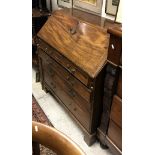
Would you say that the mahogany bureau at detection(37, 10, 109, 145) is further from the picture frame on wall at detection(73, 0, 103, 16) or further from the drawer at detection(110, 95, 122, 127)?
the picture frame on wall at detection(73, 0, 103, 16)

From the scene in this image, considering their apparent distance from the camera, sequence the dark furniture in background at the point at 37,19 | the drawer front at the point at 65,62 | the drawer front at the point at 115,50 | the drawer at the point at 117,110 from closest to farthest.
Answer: the drawer front at the point at 115,50 < the drawer at the point at 117,110 < the drawer front at the point at 65,62 < the dark furniture in background at the point at 37,19

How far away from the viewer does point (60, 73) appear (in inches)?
68.6

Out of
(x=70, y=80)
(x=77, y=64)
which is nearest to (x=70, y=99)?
(x=70, y=80)

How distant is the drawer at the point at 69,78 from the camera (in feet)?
4.59

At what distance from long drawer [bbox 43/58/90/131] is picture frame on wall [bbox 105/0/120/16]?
73 cm

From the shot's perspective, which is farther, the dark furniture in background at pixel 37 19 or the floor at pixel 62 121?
the dark furniture in background at pixel 37 19

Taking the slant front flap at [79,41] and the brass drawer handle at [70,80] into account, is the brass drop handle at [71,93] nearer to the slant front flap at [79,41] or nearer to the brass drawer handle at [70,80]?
the brass drawer handle at [70,80]

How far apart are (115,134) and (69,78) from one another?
0.57m

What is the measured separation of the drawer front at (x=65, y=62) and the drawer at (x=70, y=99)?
0.21 metres

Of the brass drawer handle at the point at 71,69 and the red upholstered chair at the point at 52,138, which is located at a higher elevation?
the red upholstered chair at the point at 52,138

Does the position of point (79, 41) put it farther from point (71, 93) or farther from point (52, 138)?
point (52, 138)

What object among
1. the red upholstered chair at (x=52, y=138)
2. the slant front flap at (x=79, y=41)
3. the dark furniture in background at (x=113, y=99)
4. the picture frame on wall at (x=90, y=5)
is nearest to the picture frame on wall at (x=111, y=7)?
the picture frame on wall at (x=90, y=5)

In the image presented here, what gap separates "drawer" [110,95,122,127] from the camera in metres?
1.22
